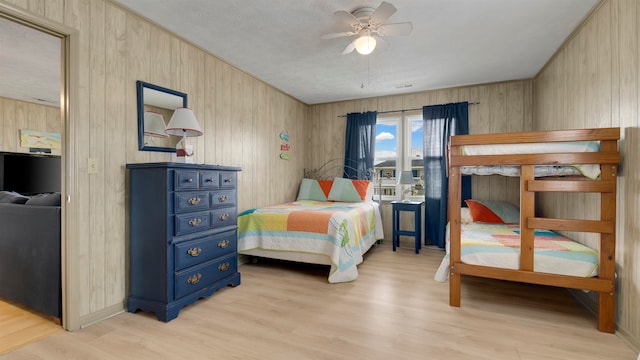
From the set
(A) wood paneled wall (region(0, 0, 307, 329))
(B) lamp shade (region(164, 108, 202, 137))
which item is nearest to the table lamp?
(B) lamp shade (region(164, 108, 202, 137))

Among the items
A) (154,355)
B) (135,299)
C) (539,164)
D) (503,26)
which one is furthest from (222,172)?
(503,26)

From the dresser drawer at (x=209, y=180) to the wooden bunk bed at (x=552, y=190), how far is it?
2.05 metres

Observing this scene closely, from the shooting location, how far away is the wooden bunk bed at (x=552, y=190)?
78.8 inches

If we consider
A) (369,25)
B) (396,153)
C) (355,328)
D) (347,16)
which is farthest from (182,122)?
(396,153)

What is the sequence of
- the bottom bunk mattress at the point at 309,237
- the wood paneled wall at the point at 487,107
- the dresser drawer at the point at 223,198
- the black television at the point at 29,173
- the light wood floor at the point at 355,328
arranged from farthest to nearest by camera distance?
1. the black television at the point at 29,173
2. the wood paneled wall at the point at 487,107
3. the bottom bunk mattress at the point at 309,237
4. the dresser drawer at the point at 223,198
5. the light wood floor at the point at 355,328

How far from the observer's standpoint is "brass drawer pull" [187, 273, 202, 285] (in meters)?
2.34

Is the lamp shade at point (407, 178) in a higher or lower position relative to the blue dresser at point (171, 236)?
higher

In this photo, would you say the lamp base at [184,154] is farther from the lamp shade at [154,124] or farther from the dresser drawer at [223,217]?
the dresser drawer at [223,217]

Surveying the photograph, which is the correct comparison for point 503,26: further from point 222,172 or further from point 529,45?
point 222,172

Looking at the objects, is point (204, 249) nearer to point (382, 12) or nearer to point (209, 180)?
point (209, 180)

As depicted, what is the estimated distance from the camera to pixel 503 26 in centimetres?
263

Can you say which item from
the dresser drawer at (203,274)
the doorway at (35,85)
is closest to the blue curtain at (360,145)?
the dresser drawer at (203,274)

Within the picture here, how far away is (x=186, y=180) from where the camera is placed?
91.5 inches

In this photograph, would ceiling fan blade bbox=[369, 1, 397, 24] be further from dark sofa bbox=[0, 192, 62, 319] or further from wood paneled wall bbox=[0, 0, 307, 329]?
dark sofa bbox=[0, 192, 62, 319]
